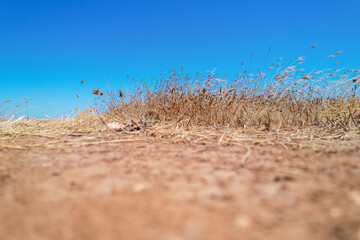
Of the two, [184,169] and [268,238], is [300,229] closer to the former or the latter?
[268,238]

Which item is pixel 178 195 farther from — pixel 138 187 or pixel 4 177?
pixel 4 177

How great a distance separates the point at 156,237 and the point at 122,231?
0.08 m

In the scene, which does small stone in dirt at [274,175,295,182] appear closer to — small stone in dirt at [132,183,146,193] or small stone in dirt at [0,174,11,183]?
small stone in dirt at [132,183,146,193]

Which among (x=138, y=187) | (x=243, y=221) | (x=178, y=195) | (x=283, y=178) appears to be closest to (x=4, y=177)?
(x=138, y=187)

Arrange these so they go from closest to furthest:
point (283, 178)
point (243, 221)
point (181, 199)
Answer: point (243, 221)
point (181, 199)
point (283, 178)

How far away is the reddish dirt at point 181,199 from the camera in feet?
1.66

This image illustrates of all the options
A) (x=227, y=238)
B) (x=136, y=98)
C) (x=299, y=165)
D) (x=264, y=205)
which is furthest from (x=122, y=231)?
(x=136, y=98)

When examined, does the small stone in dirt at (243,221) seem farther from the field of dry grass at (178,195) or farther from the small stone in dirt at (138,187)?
the small stone in dirt at (138,187)

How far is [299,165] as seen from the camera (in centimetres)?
95

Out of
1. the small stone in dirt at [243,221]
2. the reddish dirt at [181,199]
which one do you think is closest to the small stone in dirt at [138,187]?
the reddish dirt at [181,199]

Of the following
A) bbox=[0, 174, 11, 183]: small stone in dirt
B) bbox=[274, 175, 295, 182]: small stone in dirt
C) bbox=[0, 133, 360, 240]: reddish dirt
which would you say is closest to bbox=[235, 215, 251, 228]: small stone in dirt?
bbox=[0, 133, 360, 240]: reddish dirt

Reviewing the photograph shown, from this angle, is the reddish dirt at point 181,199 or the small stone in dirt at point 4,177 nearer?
the reddish dirt at point 181,199

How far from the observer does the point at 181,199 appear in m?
0.64

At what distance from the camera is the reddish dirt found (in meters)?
0.50
